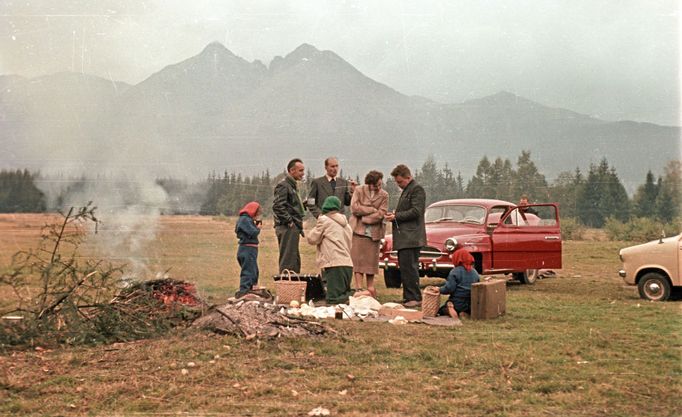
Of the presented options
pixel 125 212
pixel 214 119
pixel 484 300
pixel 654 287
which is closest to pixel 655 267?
pixel 654 287

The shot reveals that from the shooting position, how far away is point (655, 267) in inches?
419

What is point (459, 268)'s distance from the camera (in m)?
8.62

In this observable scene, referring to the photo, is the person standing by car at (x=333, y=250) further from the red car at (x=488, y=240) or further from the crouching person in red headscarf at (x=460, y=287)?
the red car at (x=488, y=240)

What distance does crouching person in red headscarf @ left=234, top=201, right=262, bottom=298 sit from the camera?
9.63 m

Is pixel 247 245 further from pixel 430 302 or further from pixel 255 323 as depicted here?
pixel 255 323

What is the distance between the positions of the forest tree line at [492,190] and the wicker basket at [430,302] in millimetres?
3392

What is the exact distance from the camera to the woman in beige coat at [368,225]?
10.1 metres

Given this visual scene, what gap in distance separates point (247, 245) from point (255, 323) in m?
2.85

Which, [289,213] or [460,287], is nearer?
[460,287]

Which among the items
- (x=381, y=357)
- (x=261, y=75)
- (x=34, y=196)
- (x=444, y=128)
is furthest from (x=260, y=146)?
(x=444, y=128)

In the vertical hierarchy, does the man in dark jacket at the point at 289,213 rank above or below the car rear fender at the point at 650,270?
above

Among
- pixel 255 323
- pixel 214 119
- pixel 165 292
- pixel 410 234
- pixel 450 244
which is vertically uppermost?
pixel 214 119

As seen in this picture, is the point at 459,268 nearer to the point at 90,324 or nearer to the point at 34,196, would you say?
the point at 90,324

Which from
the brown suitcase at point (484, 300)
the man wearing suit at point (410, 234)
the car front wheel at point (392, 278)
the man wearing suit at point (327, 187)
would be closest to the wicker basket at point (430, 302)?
the brown suitcase at point (484, 300)
